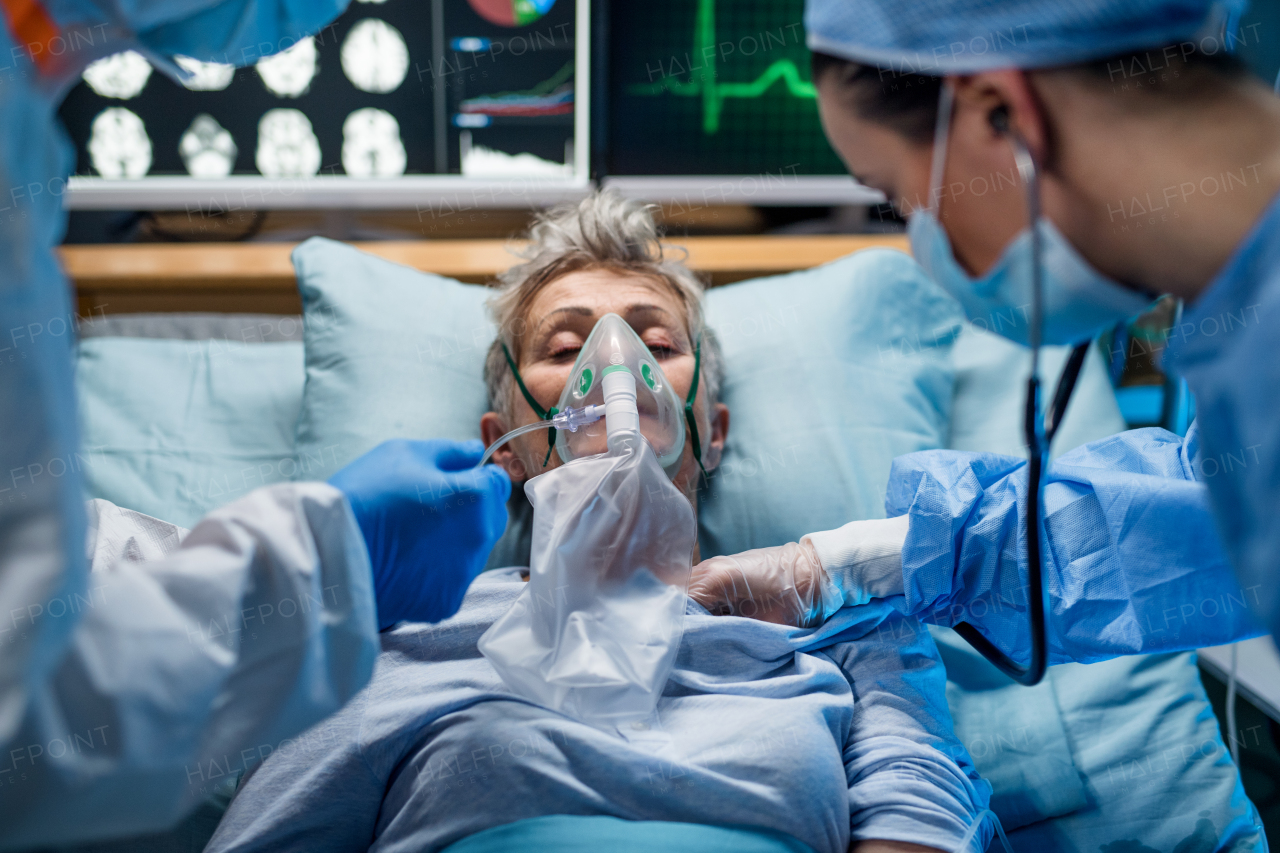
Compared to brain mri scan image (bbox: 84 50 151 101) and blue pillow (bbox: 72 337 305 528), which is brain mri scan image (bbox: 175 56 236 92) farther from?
blue pillow (bbox: 72 337 305 528)

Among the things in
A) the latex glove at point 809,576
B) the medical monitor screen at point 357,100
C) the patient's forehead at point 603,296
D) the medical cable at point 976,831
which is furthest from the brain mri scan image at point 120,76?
the medical cable at point 976,831

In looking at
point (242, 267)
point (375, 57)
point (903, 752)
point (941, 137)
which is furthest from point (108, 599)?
point (375, 57)

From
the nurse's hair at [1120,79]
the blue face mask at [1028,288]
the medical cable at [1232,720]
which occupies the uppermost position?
the nurse's hair at [1120,79]

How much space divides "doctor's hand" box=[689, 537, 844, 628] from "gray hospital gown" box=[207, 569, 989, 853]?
0.05m

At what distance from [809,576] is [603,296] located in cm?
57

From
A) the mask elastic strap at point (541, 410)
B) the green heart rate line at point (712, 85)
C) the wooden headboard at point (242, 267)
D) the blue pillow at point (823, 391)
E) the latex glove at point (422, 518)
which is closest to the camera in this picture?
the latex glove at point (422, 518)

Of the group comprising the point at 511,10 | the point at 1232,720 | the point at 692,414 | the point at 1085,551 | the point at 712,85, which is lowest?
the point at 1232,720

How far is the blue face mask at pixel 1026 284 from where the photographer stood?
0.87 meters

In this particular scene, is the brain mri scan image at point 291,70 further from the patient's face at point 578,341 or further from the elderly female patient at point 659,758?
the elderly female patient at point 659,758

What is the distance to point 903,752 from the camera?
1260 mm

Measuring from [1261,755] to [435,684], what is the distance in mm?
1468

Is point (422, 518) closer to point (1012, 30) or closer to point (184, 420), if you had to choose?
point (1012, 30)

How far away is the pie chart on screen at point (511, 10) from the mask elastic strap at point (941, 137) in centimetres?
171

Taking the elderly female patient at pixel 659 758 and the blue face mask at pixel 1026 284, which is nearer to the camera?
the blue face mask at pixel 1026 284
